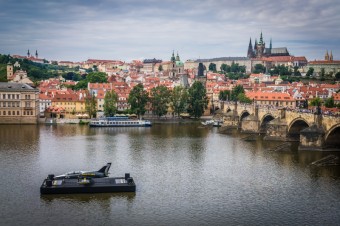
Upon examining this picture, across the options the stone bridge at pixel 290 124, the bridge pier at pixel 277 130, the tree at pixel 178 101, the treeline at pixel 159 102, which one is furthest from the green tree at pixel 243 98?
the bridge pier at pixel 277 130

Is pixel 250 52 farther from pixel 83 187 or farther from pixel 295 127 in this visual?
pixel 83 187

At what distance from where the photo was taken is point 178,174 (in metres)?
30.9

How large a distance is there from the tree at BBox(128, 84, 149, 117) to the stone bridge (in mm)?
12914

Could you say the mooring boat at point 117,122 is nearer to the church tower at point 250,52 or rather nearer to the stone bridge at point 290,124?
the stone bridge at point 290,124

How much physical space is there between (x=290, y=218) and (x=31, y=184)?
14916 mm

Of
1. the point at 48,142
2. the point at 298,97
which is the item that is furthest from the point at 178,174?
the point at 298,97

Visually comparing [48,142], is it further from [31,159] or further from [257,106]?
[257,106]

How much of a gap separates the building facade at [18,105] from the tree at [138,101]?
13.7 m

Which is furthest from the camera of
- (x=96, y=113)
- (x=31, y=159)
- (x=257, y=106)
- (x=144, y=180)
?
(x=96, y=113)

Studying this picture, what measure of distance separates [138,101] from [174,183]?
41.5 metres

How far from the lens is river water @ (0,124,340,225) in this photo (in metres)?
22.5

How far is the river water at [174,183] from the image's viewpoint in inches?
885

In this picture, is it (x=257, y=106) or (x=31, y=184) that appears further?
(x=257, y=106)

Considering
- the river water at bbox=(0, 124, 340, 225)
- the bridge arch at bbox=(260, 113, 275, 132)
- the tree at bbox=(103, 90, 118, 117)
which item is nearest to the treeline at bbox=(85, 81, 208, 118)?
the tree at bbox=(103, 90, 118, 117)
